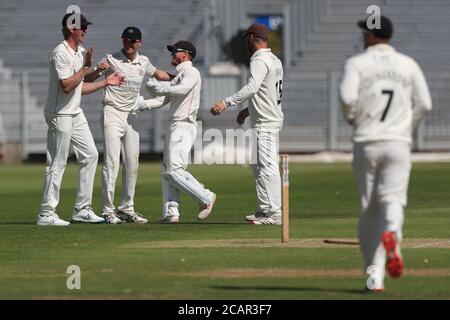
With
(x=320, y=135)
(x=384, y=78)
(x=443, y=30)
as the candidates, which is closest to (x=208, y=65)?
(x=320, y=135)

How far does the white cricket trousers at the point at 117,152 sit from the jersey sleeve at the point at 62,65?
1022mm

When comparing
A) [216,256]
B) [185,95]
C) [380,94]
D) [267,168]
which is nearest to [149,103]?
[185,95]

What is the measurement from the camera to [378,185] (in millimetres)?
11047

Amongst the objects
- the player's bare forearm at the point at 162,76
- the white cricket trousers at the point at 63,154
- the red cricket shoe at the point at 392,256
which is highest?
the player's bare forearm at the point at 162,76

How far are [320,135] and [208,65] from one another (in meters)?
3.81

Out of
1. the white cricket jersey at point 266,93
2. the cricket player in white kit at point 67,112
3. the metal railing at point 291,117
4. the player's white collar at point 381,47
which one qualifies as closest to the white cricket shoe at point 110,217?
the cricket player in white kit at point 67,112

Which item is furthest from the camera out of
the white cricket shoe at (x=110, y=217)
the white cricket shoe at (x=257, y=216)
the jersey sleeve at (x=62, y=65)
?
the white cricket shoe at (x=110, y=217)

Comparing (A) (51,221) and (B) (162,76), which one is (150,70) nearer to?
(B) (162,76)

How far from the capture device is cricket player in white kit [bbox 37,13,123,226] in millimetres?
16969

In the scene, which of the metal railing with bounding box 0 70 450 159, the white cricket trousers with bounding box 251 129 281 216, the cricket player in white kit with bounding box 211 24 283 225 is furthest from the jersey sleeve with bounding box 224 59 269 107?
the metal railing with bounding box 0 70 450 159

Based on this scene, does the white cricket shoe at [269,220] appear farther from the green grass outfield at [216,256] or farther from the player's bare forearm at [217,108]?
the player's bare forearm at [217,108]

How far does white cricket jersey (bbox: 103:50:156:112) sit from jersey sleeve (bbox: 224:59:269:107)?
1511 mm

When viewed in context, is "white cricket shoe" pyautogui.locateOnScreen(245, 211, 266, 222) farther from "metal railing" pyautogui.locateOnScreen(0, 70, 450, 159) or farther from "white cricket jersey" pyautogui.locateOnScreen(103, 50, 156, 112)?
"metal railing" pyautogui.locateOnScreen(0, 70, 450, 159)

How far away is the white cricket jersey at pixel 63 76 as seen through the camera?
55.7ft
